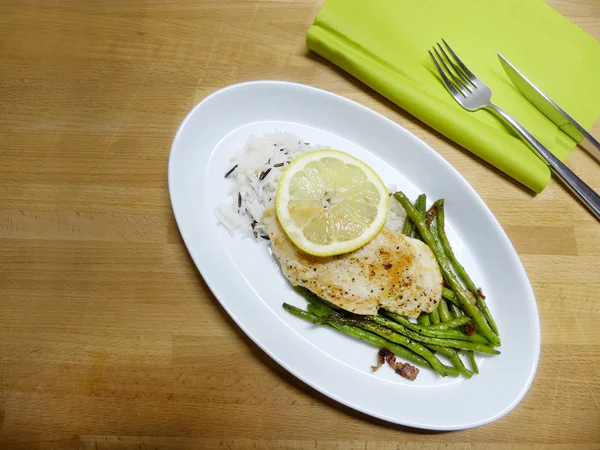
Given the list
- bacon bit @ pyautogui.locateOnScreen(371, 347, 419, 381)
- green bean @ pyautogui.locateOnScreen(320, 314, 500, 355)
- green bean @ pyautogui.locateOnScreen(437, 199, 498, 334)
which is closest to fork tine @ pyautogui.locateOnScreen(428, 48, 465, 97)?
green bean @ pyautogui.locateOnScreen(437, 199, 498, 334)

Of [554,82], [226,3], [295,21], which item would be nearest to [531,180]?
[554,82]

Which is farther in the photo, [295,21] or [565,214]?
[295,21]

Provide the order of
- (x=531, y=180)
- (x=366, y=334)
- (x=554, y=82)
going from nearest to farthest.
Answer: (x=366, y=334) < (x=531, y=180) < (x=554, y=82)

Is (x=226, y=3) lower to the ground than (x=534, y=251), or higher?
higher

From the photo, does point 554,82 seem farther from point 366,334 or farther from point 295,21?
point 366,334

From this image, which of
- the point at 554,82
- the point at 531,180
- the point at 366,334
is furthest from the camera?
the point at 554,82

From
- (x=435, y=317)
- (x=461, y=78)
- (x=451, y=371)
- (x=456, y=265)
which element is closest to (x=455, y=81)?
(x=461, y=78)

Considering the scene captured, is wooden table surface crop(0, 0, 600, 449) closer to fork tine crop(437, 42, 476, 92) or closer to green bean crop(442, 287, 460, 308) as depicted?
fork tine crop(437, 42, 476, 92)

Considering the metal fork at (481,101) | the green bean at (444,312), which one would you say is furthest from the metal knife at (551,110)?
the green bean at (444,312)
